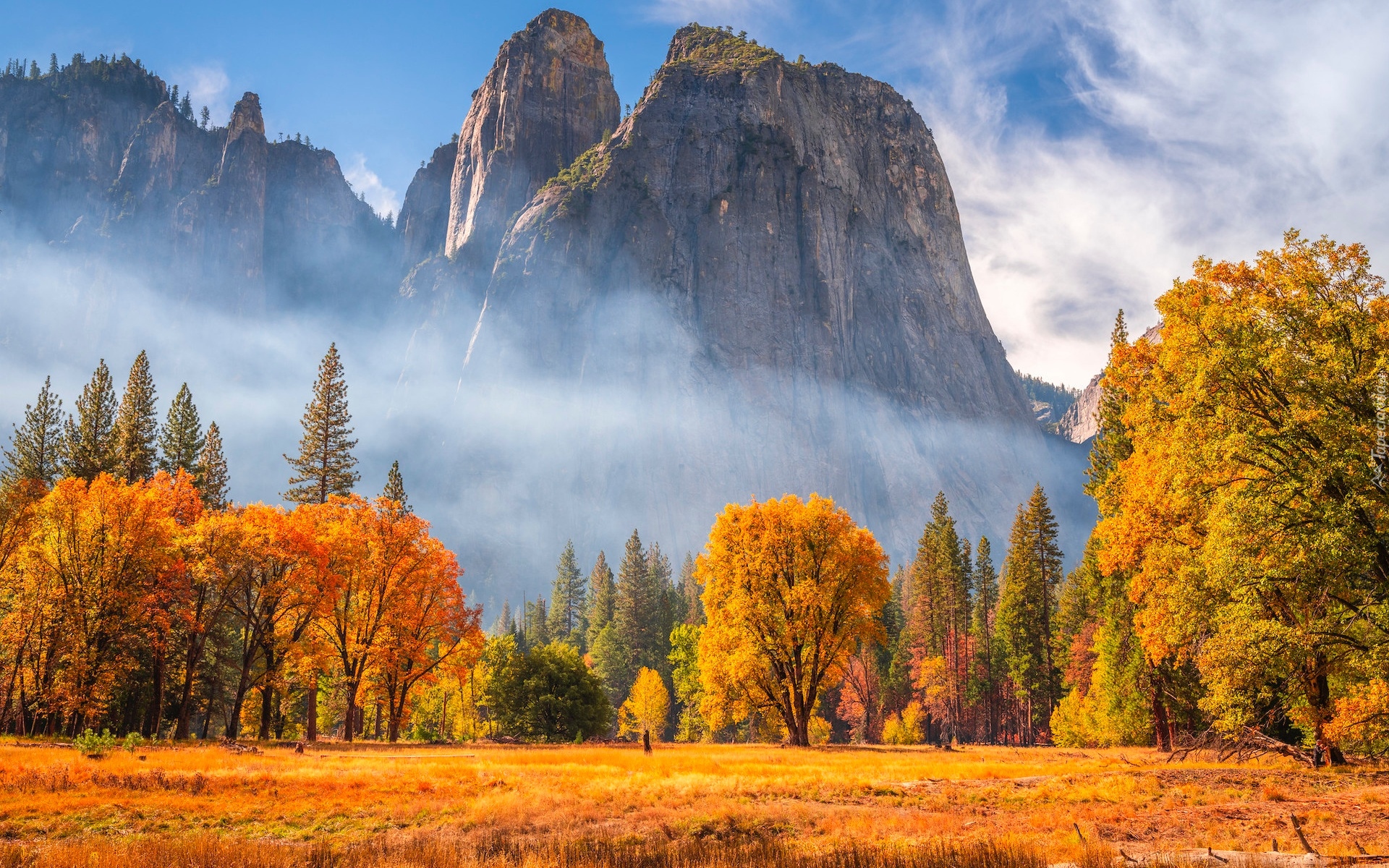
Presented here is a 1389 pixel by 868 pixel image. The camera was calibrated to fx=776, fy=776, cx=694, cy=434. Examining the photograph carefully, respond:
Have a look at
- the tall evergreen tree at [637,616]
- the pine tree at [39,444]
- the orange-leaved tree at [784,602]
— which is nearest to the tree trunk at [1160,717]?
the orange-leaved tree at [784,602]

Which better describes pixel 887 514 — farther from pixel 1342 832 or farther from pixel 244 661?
pixel 1342 832

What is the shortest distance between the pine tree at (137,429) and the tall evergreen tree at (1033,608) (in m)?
61.3

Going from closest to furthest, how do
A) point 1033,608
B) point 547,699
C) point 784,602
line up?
point 784,602, point 547,699, point 1033,608

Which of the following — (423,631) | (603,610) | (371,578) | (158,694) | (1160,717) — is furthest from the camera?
(603,610)

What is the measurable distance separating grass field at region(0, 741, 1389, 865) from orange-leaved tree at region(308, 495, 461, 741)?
1525 cm

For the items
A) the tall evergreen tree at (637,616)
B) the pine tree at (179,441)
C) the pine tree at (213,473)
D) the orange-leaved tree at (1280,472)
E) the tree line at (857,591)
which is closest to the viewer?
the orange-leaved tree at (1280,472)

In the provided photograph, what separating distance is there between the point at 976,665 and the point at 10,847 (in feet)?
231

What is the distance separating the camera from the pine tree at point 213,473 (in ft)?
169

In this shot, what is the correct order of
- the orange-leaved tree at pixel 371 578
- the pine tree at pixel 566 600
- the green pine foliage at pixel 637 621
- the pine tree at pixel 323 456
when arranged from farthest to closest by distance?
the pine tree at pixel 566 600 → the green pine foliage at pixel 637 621 → the pine tree at pixel 323 456 → the orange-leaved tree at pixel 371 578

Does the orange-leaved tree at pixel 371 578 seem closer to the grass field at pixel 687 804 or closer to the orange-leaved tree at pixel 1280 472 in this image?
the grass field at pixel 687 804

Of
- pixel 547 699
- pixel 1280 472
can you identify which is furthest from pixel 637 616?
pixel 1280 472

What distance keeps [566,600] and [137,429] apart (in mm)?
75873

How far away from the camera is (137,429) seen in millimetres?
49250

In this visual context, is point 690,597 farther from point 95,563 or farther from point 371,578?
point 95,563
